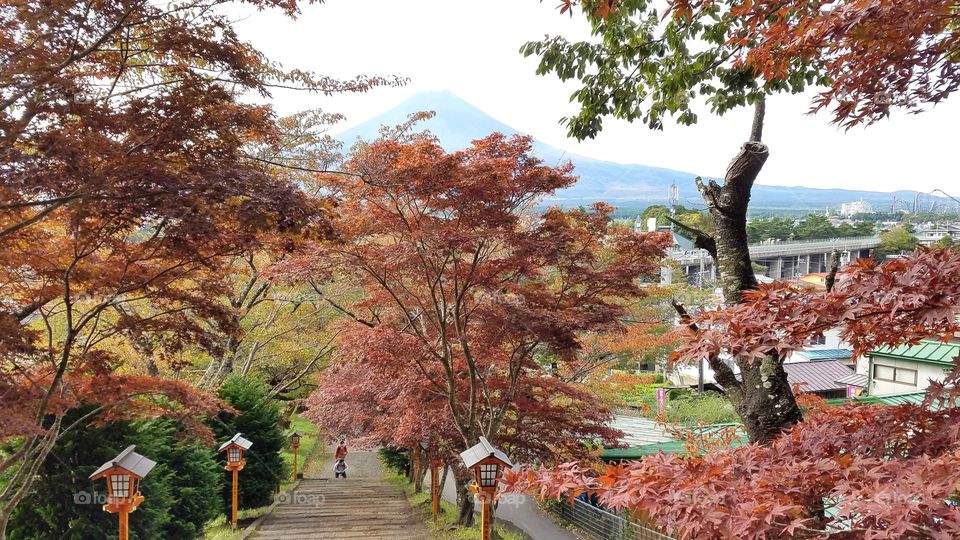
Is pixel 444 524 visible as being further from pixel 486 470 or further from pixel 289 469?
pixel 289 469

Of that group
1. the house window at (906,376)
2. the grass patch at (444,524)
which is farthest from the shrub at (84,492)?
the house window at (906,376)

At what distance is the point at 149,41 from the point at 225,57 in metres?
0.52

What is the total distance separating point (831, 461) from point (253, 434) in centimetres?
1149

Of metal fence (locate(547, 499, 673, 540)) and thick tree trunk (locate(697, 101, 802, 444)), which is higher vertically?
thick tree trunk (locate(697, 101, 802, 444))

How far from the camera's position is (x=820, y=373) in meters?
20.8

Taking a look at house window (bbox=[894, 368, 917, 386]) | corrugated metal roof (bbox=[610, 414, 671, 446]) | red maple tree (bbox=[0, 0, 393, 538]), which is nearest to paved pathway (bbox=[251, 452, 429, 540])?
red maple tree (bbox=[0, 0, 393, 538])

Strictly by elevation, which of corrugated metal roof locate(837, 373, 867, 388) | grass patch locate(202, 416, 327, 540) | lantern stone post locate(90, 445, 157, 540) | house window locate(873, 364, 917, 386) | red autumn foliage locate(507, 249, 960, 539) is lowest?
grass patch locate(202, 416, 327, 540)

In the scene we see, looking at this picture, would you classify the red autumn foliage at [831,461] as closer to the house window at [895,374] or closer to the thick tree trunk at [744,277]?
the thick tree trunk at [744,277]

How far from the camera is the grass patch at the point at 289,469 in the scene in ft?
32.1

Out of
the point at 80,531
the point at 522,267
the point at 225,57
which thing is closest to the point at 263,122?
the point at 225,57

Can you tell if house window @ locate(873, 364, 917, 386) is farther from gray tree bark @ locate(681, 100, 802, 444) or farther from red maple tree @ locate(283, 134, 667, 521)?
gray tree bark @ locate(681, 100, 802, 444)

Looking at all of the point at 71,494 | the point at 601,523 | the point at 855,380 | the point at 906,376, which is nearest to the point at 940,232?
the point at 855,380

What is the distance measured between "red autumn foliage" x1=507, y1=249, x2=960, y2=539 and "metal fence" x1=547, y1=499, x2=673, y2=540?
4548 millimetres

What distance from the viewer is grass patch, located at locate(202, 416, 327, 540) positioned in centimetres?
978
